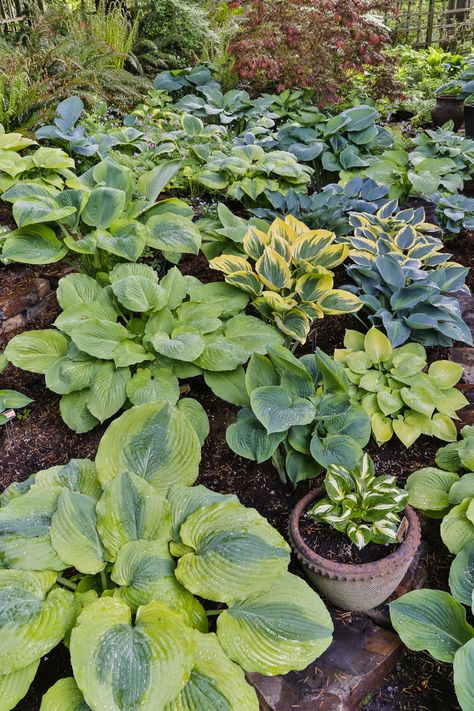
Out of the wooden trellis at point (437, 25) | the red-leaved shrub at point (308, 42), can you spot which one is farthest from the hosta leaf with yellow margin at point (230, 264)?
the wooden trellis at point (437, 25)

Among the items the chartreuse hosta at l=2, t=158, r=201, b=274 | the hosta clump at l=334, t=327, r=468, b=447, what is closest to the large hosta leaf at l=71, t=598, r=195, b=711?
the hosta clump at l=334, t=327, r=468, b=447

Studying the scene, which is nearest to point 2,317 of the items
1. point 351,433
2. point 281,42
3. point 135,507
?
point 135,507

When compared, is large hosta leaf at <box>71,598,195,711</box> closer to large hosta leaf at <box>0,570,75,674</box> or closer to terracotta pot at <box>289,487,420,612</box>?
large hosta leaf at <box>0,570,75,674</box>

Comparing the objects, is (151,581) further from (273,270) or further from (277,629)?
(273,270)

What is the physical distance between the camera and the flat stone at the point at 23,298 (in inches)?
112

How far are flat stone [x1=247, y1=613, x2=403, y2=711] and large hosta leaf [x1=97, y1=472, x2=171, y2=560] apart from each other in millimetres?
516

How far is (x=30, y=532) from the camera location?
1.60 metres

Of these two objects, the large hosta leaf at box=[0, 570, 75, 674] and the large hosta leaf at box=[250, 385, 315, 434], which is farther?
the large hosta leaf at box=[250, 385, 315, 434]

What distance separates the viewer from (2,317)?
2.83 m

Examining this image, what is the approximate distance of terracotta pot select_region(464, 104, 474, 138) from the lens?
5.46m

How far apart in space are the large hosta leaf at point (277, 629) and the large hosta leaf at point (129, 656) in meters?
0.17

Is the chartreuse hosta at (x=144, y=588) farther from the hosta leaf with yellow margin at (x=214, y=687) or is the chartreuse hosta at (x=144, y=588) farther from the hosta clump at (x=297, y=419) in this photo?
the hosta clump at (x=297, y=419)

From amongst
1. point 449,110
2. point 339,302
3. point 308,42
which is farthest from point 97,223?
point 449,110

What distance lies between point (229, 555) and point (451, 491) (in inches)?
33.6
